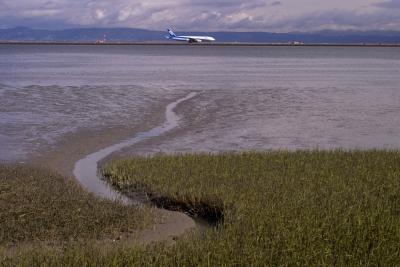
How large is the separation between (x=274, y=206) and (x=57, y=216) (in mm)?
3290

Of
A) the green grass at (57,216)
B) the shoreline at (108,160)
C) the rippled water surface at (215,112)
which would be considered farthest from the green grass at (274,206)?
the rippled water surface at (215,112)

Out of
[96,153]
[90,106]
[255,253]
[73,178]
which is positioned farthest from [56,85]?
[255,253]

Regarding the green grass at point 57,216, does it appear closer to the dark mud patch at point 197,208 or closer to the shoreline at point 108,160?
the shoreline at point 108,160

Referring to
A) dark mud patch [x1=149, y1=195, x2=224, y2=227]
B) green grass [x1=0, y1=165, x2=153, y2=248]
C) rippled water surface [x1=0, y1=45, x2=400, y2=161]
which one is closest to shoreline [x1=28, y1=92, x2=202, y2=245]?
dark mud patch [x1=149, y1=195, x2=224, y2=227]

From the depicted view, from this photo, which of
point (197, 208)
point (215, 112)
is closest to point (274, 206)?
point (197, 208)

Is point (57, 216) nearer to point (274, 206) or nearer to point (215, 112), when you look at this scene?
point (274, 206)

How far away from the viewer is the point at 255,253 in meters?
7.62

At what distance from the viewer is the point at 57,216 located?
9555 mm

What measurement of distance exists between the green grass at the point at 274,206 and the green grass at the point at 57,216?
1.07m

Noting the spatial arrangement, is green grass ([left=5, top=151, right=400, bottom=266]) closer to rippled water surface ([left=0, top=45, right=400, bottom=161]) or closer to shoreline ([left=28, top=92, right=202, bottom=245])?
shoreline ([left=28, top=92, right=202, bottom=245])

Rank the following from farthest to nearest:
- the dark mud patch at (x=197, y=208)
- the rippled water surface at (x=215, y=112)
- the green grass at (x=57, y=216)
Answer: the rippled water surface at (x=215, y=112), the dark mud patch at (x=197, y=208), the green grass at (x=57, y=216)

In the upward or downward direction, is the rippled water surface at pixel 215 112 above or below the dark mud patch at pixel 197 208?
below

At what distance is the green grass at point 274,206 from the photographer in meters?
7.58

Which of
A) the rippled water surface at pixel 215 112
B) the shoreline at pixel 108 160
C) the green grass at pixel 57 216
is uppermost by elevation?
the green grass at pixel 57 216
